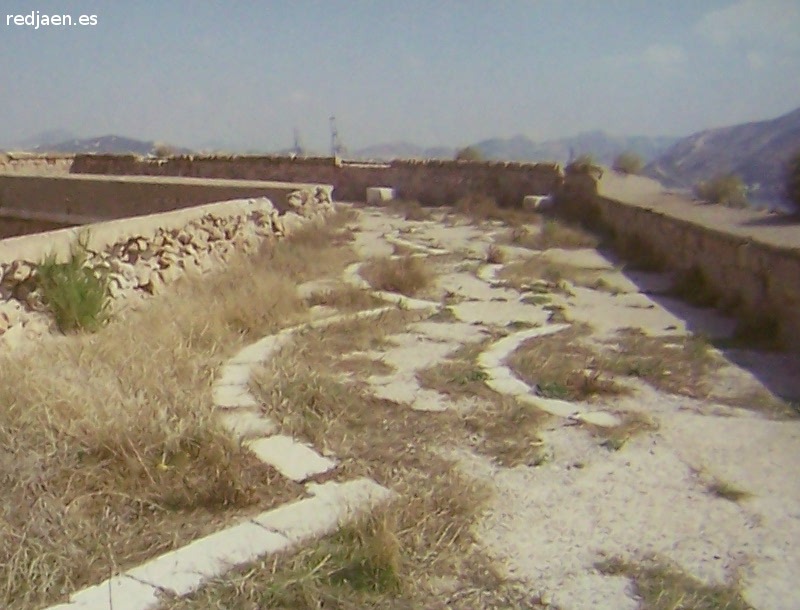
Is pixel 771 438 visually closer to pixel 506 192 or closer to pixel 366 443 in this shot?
pixel 366 443

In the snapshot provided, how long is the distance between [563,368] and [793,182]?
493 centimetres

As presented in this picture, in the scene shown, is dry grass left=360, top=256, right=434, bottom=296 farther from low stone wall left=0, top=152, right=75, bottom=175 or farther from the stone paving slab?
low stone wall left=0, top=152, right=75, bottom=175

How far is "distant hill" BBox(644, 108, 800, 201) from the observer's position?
111ft

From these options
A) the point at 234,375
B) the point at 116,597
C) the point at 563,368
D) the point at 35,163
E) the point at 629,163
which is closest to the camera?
the point at 116,597

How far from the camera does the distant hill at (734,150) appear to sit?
33.9 m

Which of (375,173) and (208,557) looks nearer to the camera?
(208,557)

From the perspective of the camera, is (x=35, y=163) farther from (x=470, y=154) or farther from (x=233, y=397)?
(x=233, y=397)

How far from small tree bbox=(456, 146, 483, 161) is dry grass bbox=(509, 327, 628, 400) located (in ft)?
46.0

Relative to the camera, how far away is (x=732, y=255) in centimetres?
748

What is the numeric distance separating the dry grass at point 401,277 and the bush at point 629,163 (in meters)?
11.2

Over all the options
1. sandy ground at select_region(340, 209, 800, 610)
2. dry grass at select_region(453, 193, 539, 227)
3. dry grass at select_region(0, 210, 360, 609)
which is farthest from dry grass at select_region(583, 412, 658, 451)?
dry grass at select_region(453, 193, 539, 227)

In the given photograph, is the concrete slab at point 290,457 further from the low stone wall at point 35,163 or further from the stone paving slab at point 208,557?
the low stone wall at point 35,163

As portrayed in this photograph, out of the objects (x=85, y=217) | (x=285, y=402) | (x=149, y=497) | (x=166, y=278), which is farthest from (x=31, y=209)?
(x=149, y=497)

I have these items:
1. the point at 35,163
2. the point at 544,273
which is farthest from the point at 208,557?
the point at 35,163
